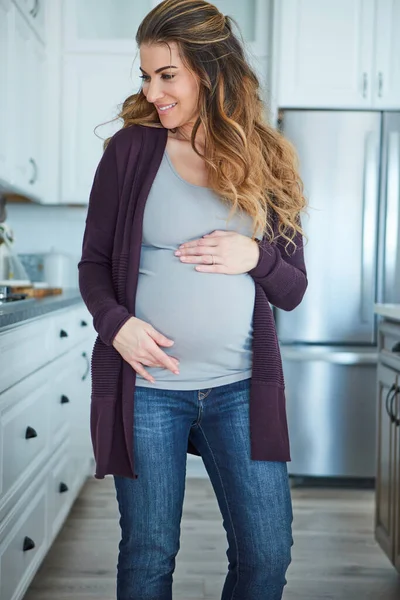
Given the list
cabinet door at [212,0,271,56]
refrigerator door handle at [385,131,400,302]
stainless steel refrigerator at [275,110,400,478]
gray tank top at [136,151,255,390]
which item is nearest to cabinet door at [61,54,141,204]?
cabinet door at [212,0,271,56]

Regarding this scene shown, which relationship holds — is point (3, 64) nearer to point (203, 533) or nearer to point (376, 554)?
point (203, 533)

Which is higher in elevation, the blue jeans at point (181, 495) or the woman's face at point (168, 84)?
the woman's face at point (168, 84)

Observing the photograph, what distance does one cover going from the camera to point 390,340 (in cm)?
235

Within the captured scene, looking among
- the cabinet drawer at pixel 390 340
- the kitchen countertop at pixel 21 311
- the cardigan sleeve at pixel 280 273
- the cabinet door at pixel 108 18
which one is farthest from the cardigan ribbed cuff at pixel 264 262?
the cabinet door at pixel 108 18

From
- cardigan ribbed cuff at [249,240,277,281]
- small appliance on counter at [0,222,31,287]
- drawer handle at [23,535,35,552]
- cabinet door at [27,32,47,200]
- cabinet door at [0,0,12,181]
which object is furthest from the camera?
cabinet door at [27,32,47,200]

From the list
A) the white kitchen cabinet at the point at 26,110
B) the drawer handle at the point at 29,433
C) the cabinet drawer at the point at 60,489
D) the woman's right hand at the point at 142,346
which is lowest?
the cabinet drawer at the point at 60,489

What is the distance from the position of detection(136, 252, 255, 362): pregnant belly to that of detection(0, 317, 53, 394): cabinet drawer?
58 cm

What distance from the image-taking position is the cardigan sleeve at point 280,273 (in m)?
1.28

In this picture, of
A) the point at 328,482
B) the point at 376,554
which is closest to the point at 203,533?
the point at 376,554

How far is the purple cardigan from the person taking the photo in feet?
3.97

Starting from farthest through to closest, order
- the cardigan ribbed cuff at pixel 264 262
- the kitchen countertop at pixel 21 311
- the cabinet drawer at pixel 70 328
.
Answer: the cabinet drawer at pixel 70 328 < the kitchen countertop at pixel 21 311 < the cardigan ribbed cuff at pixel 264 262

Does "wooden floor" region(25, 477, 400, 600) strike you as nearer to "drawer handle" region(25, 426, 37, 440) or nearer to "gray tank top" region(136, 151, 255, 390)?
"drawer handle" region(25, 426, 37, 440)

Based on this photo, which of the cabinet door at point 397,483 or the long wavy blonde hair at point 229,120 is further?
the cabinet door at point 397,483

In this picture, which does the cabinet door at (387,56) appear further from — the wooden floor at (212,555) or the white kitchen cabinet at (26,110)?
the wooden floor at (212,555)
